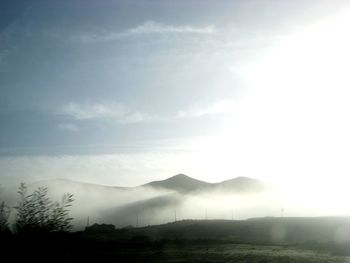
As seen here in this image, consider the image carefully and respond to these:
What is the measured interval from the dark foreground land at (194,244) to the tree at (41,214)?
0.39 m

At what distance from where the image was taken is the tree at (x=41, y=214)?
66.0 ft

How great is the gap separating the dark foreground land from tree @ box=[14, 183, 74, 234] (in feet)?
1.27

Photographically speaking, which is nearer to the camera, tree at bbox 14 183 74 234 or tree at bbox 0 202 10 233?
tree at bbox 14 183 74 234

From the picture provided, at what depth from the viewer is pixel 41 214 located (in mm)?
20375

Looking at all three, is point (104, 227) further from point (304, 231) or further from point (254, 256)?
point (254, 256)

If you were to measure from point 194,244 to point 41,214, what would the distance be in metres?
62.9


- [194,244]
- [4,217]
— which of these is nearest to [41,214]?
[4,217]

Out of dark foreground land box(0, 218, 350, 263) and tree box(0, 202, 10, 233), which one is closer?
dark foreground land box(0, 218, 350, 263)

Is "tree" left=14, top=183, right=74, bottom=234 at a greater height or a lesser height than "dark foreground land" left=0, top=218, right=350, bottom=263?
greater

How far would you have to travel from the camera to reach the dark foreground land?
20375 millimetres

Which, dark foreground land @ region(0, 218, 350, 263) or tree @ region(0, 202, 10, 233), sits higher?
tree @ region(0, 202, 10, 233)

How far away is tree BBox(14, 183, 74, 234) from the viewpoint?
792 inches

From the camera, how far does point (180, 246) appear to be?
248 ft

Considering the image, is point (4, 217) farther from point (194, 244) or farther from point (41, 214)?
point (194, 244)
